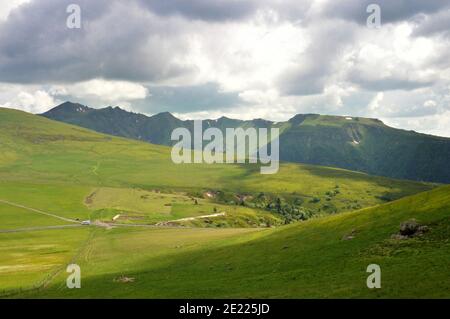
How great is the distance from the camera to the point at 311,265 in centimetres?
6744

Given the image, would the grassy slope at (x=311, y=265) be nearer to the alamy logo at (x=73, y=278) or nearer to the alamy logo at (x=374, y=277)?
the alamy logo at (x=374, y=277)

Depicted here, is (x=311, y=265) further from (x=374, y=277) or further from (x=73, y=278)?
(x=73, y=278)

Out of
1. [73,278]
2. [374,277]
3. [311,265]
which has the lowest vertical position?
[73,278]

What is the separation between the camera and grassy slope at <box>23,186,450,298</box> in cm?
5281

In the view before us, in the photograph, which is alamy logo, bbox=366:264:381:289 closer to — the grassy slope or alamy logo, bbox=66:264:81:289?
the grassy slope

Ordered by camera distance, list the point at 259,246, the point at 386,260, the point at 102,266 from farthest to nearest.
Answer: the point at 102,266 → the point at 259,246 → the point at 386,260

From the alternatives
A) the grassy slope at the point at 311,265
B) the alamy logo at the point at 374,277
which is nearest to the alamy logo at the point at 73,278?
the grassy slope at the point at 311,265

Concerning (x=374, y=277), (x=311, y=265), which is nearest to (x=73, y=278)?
(x=311, y=265)

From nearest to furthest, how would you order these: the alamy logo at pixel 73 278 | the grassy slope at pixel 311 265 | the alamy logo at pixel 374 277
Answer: the alamy logo at pixel 374 277 < the grassy slope at pixel 311 265 < the alamy logo at pixel 73 278

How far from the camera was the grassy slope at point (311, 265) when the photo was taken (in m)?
52.8
